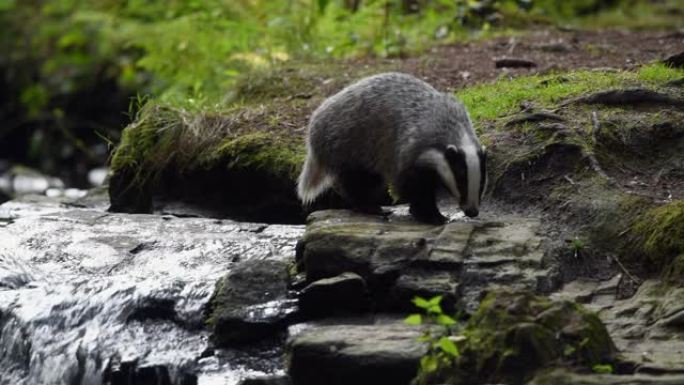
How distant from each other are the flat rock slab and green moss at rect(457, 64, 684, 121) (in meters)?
1.80

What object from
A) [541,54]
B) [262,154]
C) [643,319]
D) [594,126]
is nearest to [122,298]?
[262,154]

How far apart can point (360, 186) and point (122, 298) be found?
5.05ft

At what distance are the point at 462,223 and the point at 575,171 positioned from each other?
3.06ft

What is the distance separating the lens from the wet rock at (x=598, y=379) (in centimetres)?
432

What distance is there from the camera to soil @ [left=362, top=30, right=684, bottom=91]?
9305mm

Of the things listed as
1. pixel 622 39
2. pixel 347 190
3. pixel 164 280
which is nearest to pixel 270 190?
pixel 347 190

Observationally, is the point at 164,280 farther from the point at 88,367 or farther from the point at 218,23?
the point at 218,23

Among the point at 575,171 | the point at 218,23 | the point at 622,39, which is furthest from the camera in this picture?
the point at 218,23

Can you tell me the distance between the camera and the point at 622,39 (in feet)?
36.8

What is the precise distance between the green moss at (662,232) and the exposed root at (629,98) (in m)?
1.49

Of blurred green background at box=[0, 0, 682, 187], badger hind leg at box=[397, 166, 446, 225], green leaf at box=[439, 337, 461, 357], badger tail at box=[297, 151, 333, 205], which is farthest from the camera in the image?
blurred green background at box=[0, 0, 682, 187]

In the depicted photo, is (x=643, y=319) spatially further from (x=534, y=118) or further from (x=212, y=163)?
(x=212, y=163)

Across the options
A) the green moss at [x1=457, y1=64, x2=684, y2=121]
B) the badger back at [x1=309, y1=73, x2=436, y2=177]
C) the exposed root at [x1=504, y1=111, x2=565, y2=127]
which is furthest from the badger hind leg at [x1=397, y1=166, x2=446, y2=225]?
the green moss at [x1=457, y1=64, x2=684, y2=121]

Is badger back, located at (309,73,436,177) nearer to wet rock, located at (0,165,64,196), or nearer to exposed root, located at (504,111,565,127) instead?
exposed root, located at (504,111,565,127)
